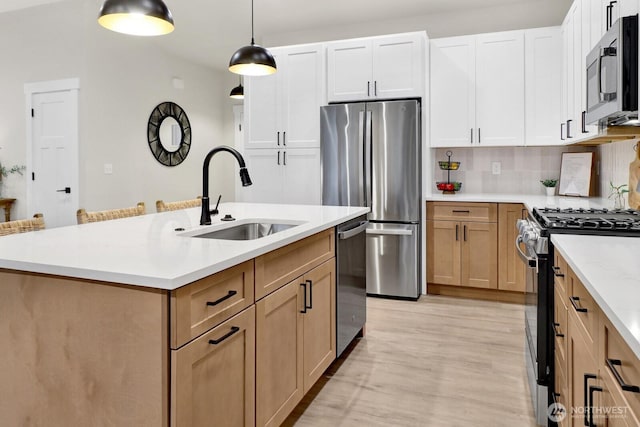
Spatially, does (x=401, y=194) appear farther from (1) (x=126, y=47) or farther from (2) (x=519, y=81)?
(1) (x=126, y=47)

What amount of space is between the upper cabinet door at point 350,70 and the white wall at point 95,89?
2.68 metres

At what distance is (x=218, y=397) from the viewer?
145 centimetres

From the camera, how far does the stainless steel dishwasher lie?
2613mm

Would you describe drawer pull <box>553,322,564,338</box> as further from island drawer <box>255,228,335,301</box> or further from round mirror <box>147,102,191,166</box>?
round mirror <box>147,102,191,166</box>

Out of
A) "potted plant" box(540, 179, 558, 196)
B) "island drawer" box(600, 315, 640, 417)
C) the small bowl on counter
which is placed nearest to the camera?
"island drawer" box(600, 315, 640, 417)

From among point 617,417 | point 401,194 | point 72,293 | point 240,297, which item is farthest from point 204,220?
point 401,194

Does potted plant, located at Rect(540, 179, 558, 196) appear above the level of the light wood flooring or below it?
above

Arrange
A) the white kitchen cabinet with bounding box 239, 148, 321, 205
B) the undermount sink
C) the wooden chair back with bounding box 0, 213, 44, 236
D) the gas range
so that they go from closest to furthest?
the gas range, the wooden chair back with bounding box 0, 213, 44, 236, the undermount sink, the white kitchen cabinet with bounding box 239, 148, 321, 205

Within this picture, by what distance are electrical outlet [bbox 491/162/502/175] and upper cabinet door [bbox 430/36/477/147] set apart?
48 cm

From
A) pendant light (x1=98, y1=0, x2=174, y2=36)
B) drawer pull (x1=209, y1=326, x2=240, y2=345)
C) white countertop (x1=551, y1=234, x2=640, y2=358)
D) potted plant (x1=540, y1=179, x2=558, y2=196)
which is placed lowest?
drawer pull (x1=209, y1=326, x2=240, y2=345)

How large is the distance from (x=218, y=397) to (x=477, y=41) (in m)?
3.87

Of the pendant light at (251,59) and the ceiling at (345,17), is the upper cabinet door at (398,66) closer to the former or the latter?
the ceiling at (345,17)

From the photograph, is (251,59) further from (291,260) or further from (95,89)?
(95,89)

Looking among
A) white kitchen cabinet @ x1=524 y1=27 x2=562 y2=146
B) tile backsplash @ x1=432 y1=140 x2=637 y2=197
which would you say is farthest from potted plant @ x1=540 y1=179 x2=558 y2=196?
white kitchen cabinet @ x1=524 y1=27 x2=562 y2=146
